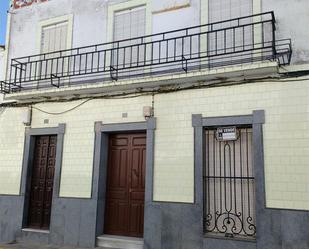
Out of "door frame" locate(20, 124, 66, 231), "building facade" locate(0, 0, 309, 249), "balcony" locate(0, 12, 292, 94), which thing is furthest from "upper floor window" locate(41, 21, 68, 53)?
"door frame" locate(20, 124, 66, 231)

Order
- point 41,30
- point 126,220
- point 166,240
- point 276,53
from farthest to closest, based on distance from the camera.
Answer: point 41,30
point 126,220
point 166,240
point 276,53

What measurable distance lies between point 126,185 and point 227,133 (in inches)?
110

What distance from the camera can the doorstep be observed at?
812cm

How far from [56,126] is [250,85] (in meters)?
5.12

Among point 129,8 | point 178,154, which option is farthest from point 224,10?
point 178,154

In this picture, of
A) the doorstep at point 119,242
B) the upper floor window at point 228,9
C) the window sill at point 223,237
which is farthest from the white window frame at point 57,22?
the window sill at point 223,237

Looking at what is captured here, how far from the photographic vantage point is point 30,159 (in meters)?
9.90

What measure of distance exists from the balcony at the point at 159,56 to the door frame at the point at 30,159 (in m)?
1.22

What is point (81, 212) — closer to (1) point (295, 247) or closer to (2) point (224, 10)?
(1) point (295, 247)

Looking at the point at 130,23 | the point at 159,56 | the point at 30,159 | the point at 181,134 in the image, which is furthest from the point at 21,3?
the point at 181,134

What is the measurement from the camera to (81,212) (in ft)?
28.9

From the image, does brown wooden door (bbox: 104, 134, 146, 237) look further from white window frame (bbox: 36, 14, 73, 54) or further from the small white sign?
white window frame (bbox: 36, 14, 73, 54)

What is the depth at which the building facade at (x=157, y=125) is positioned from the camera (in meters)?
7.17

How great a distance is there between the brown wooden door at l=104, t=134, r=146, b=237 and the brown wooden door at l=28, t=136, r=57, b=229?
174 cm
